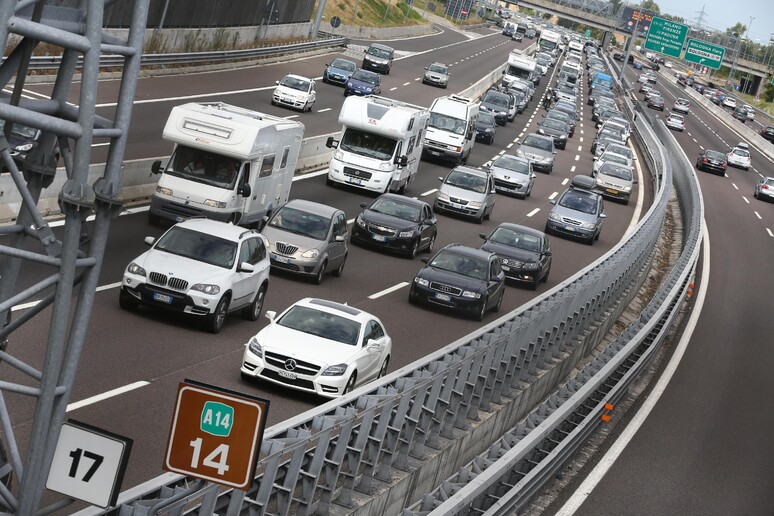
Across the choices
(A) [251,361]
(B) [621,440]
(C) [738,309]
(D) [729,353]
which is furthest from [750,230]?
(A) [251,361]

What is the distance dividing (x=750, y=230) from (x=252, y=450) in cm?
5139

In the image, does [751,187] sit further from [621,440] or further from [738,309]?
[621,440]

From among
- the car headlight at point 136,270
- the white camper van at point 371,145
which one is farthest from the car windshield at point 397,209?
the car headlight at point 136,270

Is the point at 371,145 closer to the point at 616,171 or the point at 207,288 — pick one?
the point at 616,171

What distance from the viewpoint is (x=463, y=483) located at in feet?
40.2

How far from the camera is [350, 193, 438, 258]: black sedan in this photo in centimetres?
3256

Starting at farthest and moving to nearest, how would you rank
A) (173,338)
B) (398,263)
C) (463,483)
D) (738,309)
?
(738,309) < (398,263) < (173,338) < (463,483)

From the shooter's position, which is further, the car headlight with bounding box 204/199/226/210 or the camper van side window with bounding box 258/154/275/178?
the camper van side window with bounding box 258/154/275/178

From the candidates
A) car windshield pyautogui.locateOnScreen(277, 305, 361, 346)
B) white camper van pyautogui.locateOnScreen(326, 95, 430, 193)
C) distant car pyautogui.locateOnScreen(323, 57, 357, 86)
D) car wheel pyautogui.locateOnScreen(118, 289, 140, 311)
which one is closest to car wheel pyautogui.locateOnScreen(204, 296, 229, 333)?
car wheel pyautogui.locateOnScreen(118, 289, 140, 311)

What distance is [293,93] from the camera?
5472 cm

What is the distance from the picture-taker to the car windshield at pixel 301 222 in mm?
27781

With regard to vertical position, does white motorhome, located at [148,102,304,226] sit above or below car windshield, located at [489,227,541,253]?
above

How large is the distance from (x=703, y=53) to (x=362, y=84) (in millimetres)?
43296

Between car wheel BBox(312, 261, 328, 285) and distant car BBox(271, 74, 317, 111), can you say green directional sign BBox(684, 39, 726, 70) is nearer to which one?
distant car BBox(271, 74, 317, 111)
